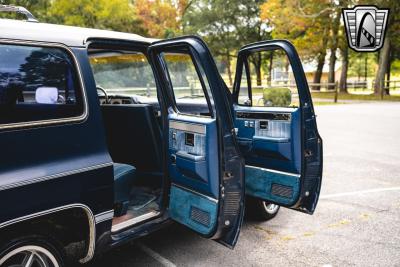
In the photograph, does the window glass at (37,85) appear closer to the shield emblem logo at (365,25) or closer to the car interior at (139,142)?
the car interior at (139,142)

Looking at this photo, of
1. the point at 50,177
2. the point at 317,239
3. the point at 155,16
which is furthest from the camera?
the point at 155,16

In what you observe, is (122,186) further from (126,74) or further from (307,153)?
(126,74)

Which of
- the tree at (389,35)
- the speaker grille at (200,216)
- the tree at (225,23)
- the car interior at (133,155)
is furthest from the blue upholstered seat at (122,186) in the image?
the tree at (225,23)

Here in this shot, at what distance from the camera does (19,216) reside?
86.7 inches

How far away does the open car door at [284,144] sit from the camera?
350 centimetres

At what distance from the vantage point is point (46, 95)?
2424 millimetres

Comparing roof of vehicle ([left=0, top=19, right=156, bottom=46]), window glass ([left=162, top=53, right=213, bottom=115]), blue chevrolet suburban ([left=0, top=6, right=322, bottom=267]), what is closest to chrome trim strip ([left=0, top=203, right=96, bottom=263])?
blue chevrolet suburban ([left=0, top=6, right=322, bottom=267])

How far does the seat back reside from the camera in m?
3.69

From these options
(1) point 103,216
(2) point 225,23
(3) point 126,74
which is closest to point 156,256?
(1) point 103,216

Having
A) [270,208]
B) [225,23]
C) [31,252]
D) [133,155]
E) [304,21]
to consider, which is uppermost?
[225,23]

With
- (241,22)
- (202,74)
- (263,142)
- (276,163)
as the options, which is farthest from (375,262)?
(241,22)

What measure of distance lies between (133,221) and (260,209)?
5.48ft

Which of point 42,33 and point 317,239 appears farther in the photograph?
point 317,239

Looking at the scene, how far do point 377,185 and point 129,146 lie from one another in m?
3.80
